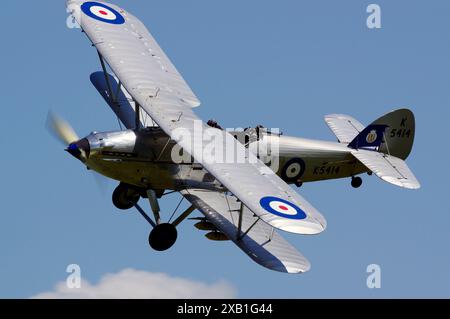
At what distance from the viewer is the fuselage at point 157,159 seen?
978 inches

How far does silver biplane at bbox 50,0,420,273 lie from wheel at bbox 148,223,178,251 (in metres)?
0.02

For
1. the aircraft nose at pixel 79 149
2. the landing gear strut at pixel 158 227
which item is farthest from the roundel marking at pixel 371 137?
the aircraft nose at pixel 79 149

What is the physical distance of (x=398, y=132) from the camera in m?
29.2

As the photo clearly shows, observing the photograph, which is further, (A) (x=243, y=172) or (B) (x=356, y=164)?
(B) (x=356, y=164)

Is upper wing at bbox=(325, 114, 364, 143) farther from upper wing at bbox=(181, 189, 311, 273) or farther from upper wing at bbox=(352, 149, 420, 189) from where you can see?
upper wing at bbox=(181, 189, 311, 273)

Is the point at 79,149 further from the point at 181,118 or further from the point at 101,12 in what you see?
the point at 101,12

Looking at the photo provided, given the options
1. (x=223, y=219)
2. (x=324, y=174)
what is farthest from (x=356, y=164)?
(x=223, y=219)

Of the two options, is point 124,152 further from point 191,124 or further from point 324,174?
point 324,174

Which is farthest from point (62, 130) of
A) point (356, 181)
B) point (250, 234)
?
point (356, 181)

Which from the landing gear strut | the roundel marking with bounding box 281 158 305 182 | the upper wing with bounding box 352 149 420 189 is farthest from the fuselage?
the upper wing with bounding box 352 149 420 189

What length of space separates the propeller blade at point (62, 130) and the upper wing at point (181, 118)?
1620mm

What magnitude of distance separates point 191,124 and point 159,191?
203 cm

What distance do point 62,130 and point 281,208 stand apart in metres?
6.34

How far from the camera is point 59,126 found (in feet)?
85.0
